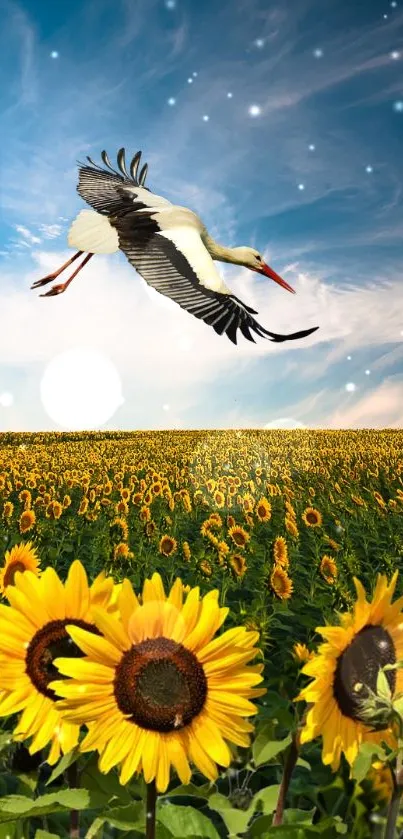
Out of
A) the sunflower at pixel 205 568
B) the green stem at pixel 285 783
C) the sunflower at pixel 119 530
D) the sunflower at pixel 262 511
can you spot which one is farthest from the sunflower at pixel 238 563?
the green stem at pixel 285 783

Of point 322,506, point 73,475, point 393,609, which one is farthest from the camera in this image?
point 73,475

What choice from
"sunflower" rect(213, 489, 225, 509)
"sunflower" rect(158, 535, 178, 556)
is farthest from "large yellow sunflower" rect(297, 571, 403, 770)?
"sunflower" rect(213, 489, 225, 509)

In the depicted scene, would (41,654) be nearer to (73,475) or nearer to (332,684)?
(332,684)

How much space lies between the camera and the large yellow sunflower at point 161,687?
1.00 meters

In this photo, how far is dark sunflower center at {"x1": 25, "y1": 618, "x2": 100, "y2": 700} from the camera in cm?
117

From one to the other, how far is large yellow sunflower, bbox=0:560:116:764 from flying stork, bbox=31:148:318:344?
950mm

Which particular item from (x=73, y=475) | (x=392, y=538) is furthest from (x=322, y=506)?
(x=73, y=475)

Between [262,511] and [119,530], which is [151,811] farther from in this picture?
[262,511]

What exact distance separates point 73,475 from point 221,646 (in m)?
12.2

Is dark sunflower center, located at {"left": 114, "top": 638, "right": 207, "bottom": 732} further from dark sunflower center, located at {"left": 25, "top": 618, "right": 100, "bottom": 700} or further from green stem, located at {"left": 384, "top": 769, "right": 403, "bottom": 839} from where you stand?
green stem, located at {"left": 384, "top": 769, "right": 403, "bottom": 839}

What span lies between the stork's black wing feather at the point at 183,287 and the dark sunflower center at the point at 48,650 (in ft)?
3.93

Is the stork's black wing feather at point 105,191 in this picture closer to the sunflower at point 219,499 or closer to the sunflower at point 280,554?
the sunflower at point 280,554

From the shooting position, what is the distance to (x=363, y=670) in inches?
42.8

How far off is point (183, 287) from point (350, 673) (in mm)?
1591
